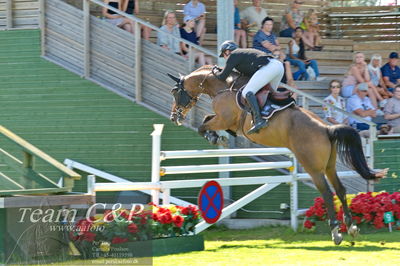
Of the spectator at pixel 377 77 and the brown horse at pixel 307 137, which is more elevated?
the spectator at pixel 377 77

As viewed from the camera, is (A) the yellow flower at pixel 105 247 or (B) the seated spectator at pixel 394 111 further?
(B) the seated spectator at pixel 394 111

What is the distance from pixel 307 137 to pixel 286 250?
1442 mm

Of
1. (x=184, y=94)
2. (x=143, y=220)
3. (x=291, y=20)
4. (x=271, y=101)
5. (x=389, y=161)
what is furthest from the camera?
→ (x=291, y=20)

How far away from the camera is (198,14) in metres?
14.4

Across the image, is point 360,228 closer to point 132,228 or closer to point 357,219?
point 357,219

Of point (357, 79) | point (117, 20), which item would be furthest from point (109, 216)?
point (357, 79)

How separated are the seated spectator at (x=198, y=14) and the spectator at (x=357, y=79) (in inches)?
105

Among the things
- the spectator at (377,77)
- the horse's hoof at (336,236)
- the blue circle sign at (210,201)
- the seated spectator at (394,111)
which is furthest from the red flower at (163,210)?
the spectator at (377,77)

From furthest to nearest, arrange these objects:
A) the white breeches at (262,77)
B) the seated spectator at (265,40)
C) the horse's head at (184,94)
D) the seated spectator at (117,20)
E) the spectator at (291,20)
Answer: the spectator at (291,20) → the seated spectator at (265,40) → the seated spectator at (117,20) → the horse's head at (184,94) → the white breeches at (262,77)

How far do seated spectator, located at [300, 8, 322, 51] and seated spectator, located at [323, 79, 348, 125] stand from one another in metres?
2.35


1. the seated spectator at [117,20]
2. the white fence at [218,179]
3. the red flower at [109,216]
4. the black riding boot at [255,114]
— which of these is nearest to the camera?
the red flower at [109,216]

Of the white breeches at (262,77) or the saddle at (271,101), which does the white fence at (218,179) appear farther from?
the white breeches at (262,77)

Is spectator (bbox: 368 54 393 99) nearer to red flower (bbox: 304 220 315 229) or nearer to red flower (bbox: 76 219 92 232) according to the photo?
red flower (bbox: 304 220 315 229)

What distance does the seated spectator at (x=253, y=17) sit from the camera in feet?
49.8
